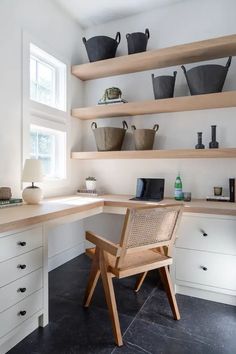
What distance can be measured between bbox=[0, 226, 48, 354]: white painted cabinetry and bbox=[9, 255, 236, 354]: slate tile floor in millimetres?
105

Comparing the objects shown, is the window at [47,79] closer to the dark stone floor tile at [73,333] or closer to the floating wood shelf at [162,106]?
the floating wood shelf at [162,106]

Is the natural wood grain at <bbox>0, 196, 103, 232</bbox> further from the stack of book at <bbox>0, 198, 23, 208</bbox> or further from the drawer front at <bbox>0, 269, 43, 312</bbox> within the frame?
the drawer front at <bbox>0, 269, 43, 312</bbox>

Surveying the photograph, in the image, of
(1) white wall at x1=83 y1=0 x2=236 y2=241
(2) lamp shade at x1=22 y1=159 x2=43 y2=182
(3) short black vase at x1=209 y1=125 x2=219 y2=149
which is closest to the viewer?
(2) lamp shade at x1=22 y1=159 x2=43 y2=182

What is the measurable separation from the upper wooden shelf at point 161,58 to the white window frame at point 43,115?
0.30 metres

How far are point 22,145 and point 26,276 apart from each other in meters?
1.12

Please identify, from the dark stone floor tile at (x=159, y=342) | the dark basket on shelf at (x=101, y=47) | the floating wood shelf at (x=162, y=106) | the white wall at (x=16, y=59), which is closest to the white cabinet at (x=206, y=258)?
the dark stone floor tile at (x=159, y=342)

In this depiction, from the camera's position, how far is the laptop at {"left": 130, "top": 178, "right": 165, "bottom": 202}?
2512 millimetres

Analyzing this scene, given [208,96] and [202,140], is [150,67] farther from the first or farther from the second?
[202,140]

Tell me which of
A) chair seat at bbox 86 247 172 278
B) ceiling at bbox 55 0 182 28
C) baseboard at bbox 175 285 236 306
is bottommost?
baseboard at bbox 175 285 236 306

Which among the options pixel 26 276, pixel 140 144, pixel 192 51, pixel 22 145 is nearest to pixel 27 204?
pixel 22 145

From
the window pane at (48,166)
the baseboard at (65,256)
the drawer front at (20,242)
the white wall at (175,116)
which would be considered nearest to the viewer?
the drawer front at (20,242)

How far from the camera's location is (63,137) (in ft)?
9.05

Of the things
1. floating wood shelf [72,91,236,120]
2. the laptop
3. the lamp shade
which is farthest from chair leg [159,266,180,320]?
floating wood shelf [72,91,236,120]

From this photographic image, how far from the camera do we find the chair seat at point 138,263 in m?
1.50
